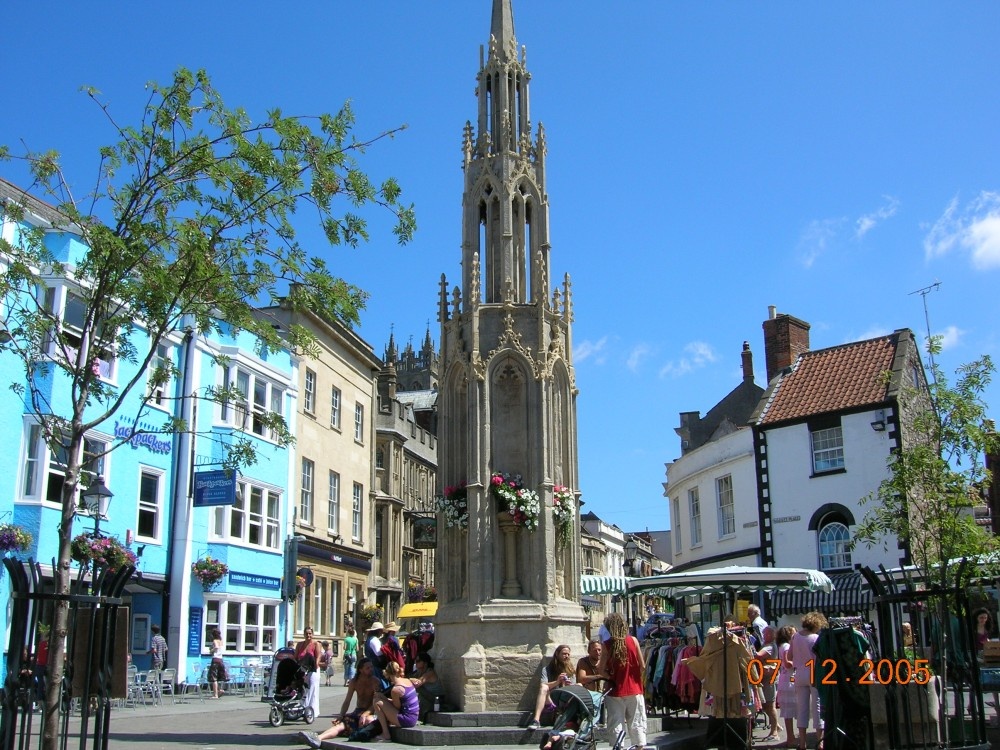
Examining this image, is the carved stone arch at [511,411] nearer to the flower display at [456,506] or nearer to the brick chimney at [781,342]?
the flower display at [456,506]

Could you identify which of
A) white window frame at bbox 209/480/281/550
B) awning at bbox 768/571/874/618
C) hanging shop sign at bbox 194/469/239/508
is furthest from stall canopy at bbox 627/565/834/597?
white window frame at bbox 209/480/281/550

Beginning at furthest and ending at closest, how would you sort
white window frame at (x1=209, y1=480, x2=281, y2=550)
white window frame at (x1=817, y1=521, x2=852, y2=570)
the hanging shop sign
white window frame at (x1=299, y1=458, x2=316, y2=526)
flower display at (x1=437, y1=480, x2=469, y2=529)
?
1. white window frame at (x1=299, y1=458, x2=316, y2=526)
2. white window frame at (x1=209, y1=480, x2=281, y2=550)
3. white window frame at (x1=817, y1=521, x2=852, y2=570)
4. the hanging shop sign
5. flower display at (x1=437, y1=480, x2=469, y2=529)

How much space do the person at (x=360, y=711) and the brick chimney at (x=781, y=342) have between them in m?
22.8

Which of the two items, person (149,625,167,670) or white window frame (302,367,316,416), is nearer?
person (149,625,167,670)

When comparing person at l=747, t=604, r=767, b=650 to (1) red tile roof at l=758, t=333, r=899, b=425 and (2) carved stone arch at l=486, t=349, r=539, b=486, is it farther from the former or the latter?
(1) red tile roof at l=758, t=333, r=899, b=425

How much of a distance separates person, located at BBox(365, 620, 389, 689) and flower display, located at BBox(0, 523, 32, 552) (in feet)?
29.9

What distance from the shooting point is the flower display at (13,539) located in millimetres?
20562

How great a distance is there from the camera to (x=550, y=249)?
15523 millimetres

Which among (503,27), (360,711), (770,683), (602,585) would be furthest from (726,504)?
(360,711)

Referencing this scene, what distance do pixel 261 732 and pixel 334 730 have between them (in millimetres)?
2677

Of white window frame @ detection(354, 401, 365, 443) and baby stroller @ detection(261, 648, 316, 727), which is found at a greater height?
white window frame @ detection(354, 401, 365, 443)

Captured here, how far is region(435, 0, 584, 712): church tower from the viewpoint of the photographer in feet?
44.3

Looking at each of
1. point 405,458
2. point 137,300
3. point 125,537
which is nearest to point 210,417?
point 125,537

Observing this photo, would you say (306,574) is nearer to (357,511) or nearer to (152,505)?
(152,505)
